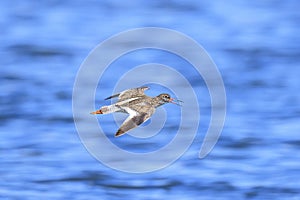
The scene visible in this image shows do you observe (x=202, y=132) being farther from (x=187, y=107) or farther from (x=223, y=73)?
(x=223, y=73)

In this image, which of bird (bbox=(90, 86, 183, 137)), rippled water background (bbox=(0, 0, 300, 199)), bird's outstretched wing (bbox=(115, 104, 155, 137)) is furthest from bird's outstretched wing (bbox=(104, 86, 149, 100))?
rippled water background (bbox=(0, 0, 300, 199))

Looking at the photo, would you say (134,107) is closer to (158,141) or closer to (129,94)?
(129,94)

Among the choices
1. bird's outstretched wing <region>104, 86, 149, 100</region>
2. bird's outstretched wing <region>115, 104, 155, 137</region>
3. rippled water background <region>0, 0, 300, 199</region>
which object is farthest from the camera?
rippled water background <region>0, 0, 300, 199</region>

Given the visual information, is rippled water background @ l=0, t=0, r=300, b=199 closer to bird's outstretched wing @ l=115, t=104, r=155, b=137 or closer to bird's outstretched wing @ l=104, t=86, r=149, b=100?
bird's outstretched wing @ l=104, t=86, r=149, b=100

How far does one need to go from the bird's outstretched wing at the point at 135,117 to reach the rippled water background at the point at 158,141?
2.00 metres

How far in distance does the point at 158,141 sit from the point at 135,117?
3.96 metres

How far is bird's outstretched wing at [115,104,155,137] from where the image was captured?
25.9 feet

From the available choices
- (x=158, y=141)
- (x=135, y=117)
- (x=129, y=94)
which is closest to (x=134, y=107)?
(x=135, y=117)

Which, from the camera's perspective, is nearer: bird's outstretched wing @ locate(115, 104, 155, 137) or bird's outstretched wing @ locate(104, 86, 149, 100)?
bird's outstretched wing @ locate(115, 104, 155, 137)

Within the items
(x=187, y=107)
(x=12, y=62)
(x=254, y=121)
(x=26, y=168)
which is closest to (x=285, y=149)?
(x=254, y=121)

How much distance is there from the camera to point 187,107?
43.5 feet

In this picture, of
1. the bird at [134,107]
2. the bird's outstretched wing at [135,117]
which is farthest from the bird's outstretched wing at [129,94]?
the bird's outstretched wing at [135,117]

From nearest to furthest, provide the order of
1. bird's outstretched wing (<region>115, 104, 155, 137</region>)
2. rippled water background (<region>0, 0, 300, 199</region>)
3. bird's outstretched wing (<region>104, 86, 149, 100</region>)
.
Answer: bird's outstretched wing (<region>115, 104, 155, 137</region>) → bird's outstretched wing (<region>104, 86, 149, 100</region>) → rippled water background (<region>0, 0, 300, 199</region>)

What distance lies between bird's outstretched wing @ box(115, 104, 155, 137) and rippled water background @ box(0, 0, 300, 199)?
6.58ft
